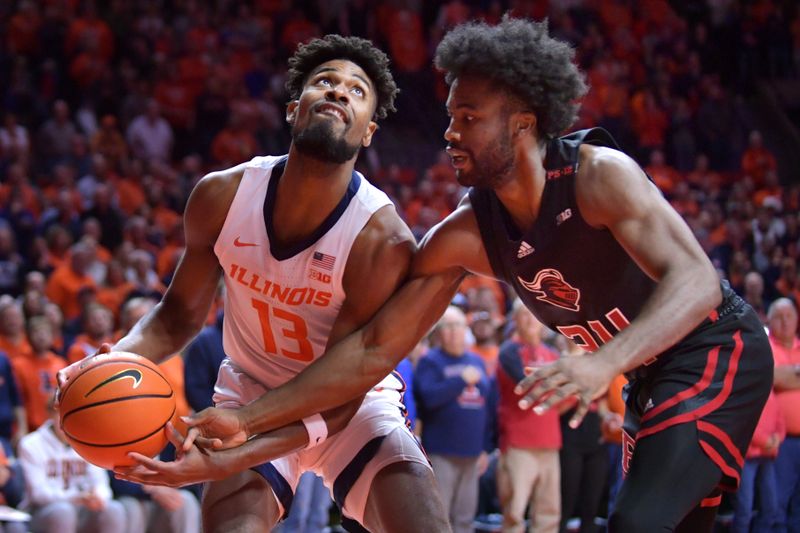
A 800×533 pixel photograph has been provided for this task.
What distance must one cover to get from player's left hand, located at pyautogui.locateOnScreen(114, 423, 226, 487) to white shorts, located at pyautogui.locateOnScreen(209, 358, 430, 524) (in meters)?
0.42

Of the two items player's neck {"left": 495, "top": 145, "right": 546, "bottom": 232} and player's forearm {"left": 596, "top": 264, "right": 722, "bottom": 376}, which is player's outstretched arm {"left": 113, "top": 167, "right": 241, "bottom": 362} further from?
player's forearm {"left": 596, "top": 264, "right": 722, "bottom": 376}

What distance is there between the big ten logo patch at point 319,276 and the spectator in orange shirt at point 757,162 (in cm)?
1136

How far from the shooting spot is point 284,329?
4238 millimetres

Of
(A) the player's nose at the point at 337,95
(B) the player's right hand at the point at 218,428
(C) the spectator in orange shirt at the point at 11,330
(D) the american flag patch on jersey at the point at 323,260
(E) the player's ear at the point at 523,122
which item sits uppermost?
(A) the player's nose at the point at 337,95

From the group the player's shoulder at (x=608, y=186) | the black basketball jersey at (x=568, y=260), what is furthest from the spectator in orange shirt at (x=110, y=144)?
the player's shoulder at (x=608, y=186)

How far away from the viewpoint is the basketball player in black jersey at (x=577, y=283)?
3.36 meters

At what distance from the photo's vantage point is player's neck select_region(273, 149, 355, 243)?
13.7 feet

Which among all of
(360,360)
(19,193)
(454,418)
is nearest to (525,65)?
(360,360)

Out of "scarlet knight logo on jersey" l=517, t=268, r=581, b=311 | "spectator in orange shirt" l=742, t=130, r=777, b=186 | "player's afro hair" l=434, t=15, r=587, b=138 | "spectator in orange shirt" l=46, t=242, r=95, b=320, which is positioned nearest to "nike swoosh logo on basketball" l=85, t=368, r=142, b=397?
"scarlet knight logo on jersey" l=517, t=268, r=581, b=311

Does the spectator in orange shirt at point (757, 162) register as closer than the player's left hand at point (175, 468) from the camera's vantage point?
No

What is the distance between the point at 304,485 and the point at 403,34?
8434mm

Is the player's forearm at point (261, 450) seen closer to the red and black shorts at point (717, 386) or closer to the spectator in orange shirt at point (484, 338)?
the red and black shorts at point (717, 386)

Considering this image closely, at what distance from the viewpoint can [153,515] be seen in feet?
24.2

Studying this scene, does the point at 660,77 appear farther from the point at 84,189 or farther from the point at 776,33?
the point at 84,189
